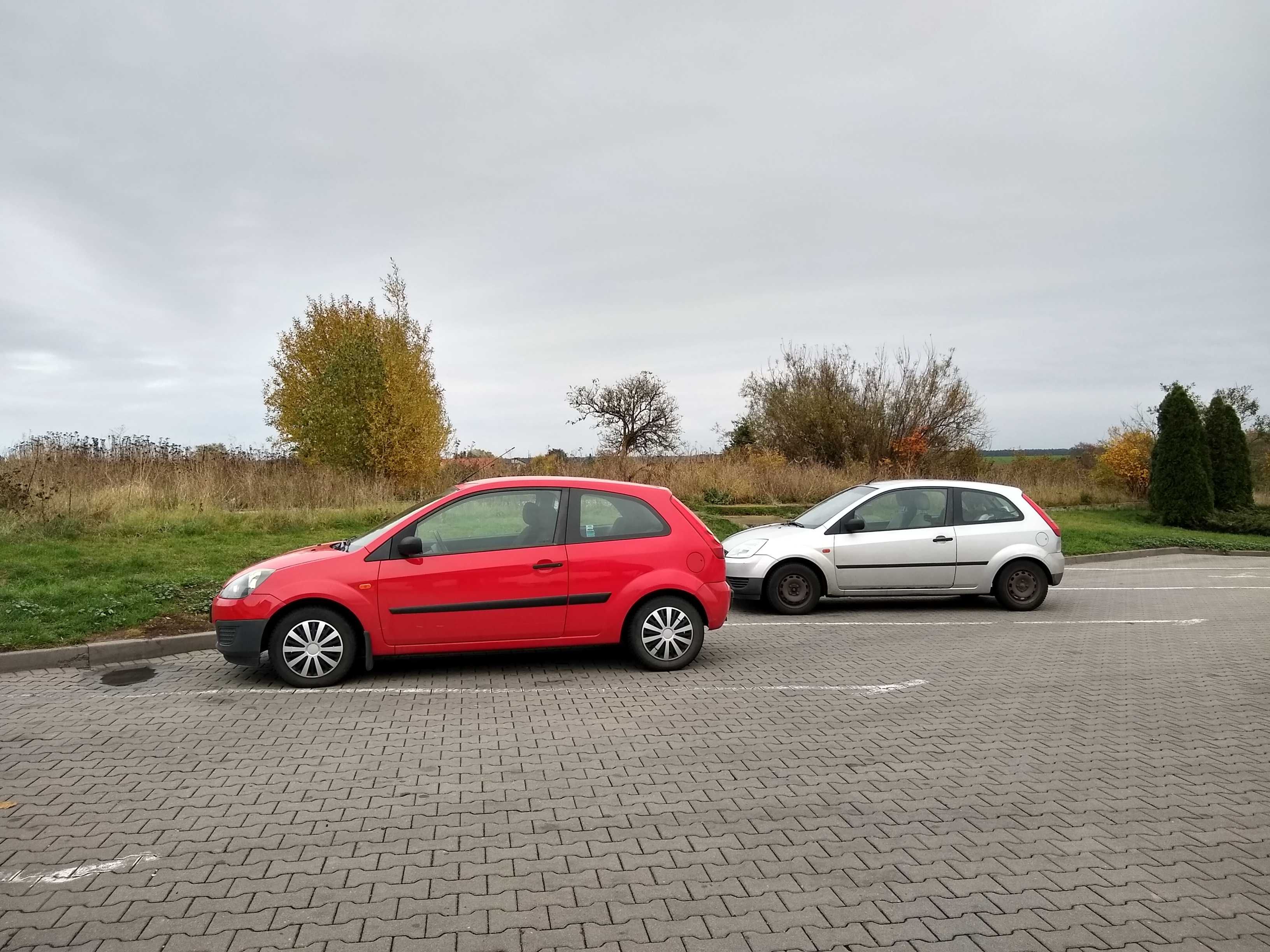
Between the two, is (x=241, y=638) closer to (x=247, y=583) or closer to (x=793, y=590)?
(x=247, y=583)

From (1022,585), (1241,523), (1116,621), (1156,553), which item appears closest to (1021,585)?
(1022,585)

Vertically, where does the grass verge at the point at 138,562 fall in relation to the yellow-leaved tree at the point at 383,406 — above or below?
below

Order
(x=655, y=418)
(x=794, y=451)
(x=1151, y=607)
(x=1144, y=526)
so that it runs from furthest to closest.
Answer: (x=655, y=418), (x=794, y=451), (x=1144, y=526), (x=1151, y=607)

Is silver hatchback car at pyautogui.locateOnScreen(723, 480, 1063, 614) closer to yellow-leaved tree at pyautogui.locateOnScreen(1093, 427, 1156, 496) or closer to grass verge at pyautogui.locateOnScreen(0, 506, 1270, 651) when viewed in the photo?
grass verge at pyautogui.locateOnScreen(0, 506, 1270, 651)

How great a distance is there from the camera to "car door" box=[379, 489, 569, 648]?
305 inches

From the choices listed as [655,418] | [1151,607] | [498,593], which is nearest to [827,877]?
[498,593]

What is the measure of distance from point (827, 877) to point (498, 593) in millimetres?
4373

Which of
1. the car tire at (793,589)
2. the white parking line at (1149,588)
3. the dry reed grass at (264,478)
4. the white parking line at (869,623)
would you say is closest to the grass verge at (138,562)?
the dry reed grass at (264,478)

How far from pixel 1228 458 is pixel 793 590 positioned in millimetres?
23934

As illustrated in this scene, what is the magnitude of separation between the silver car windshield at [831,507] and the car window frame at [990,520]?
100 centimetres

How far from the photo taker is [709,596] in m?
8.38

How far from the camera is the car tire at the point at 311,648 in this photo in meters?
7.59

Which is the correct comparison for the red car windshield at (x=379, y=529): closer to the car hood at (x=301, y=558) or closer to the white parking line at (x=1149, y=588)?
the car hood at (x=301, y=558)

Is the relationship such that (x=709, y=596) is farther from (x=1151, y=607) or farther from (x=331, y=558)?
(x=1151, y=607)
